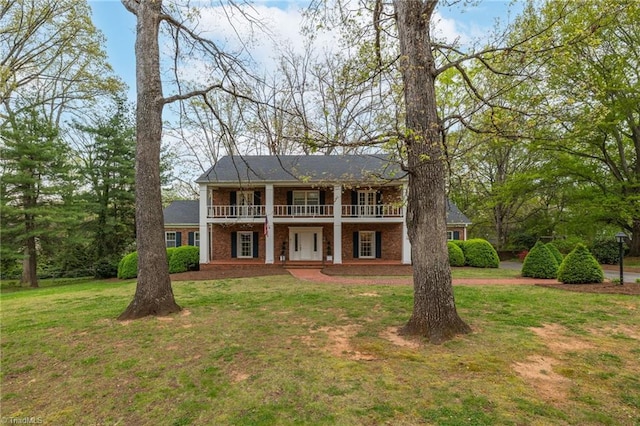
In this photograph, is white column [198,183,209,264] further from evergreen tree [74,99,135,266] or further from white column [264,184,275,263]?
evergreen tree [74,99,135,266]

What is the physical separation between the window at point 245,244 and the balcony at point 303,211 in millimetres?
1333

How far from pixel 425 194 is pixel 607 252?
20.0m

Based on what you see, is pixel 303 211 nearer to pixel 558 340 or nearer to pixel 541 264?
pixel 541 264

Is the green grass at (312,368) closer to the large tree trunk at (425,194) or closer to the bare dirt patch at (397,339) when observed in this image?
the bare dirt patch at (397,339)

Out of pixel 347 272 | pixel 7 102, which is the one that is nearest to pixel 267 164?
pixel 347 272

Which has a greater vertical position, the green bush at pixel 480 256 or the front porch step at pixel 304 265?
the green bush at pixel 480 256

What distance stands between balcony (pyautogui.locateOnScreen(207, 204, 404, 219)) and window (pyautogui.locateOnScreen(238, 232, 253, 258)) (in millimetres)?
1333

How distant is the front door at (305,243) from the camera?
1867cm

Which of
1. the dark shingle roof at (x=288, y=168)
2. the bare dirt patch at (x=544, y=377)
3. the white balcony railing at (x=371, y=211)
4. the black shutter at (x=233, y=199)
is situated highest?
the dark shingle roof at (x=288, y=168)

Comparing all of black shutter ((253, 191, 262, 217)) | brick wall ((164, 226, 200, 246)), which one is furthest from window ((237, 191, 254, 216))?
brick wall ((164, 226, 200, 246))

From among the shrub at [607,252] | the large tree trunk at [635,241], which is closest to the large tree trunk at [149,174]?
the shrub at [607,252]

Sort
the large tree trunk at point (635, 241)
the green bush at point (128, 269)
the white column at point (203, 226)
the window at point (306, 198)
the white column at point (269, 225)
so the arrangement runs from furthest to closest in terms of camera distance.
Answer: the large tree trunk at point (635, 241)
the window at point (306, 198)
the white column at point (269, 225)
the white column at point (203, 226)
the green bush at point (128, 269)

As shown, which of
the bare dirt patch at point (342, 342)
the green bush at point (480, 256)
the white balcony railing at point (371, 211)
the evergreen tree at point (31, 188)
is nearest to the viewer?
the bare dirt patch at point (342, 342)

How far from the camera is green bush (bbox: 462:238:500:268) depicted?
16828mm
